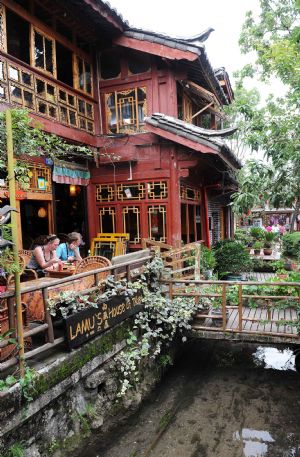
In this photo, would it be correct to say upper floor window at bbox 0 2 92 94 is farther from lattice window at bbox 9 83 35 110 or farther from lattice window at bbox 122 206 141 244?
lattice window at bbox 122 206 141 244

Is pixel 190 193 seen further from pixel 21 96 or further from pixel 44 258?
pixel 44 258

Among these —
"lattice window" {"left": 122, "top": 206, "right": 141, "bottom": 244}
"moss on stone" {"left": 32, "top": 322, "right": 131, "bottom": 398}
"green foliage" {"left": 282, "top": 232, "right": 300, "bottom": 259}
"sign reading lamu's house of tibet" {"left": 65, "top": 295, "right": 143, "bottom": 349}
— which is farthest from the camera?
"green foliage" {"left": 282, "top": 232, "right": 300, "bottom": 259}

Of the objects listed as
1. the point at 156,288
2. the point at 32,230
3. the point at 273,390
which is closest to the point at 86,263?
the point at 156,288

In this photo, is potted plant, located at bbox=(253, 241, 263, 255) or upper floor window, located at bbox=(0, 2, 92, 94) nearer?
upper floor window, located at bbox=(0, 2, 92, 94)

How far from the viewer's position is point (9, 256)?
354 cm

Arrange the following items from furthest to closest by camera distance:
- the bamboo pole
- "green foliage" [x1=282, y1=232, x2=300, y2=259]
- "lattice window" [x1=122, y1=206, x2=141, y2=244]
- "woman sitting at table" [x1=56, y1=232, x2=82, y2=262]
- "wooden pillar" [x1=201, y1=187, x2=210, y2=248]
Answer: "green foliage" [x1=282, y1=232, x2=300, y2=259] < "wooden pillar" [x1=201, y1=187, x2=210, y2=248] < "lattice window" [x1=122, y1=206, x2=141, y2=244] < "woman sitting at table" [x1=56, y1=232, x2=82, y2=262] < the bamboo pole

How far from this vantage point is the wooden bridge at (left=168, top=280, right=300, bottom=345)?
6.41 m

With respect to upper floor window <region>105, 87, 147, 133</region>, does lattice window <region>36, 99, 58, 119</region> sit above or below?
below

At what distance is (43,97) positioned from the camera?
7797 millimetres

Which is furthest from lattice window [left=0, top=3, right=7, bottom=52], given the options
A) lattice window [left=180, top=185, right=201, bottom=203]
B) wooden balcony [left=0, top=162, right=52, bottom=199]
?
lattice window [left=180, top=185, right=201, bottom=203]

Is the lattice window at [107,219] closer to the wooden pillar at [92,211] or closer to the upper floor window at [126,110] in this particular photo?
the wooden pillar at [92,211]

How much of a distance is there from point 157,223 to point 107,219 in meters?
1.68

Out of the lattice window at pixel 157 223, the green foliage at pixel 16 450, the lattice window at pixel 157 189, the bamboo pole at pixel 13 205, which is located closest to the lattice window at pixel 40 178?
the lattice window at pixel 157 189

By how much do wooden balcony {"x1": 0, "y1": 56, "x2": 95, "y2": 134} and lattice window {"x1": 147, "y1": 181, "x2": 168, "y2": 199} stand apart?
2368mm
